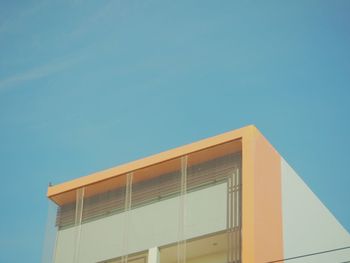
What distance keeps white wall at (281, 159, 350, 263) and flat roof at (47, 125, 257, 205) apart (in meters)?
1.41

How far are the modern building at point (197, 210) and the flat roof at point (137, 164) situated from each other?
0.8 inches

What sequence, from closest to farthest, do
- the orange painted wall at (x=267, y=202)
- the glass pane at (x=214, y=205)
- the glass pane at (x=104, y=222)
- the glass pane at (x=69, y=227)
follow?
the orange painted wall at (x=267, y=202)
the glass pane at (x=214, y=205)
the glass pane at (x=104, y=222)
the glass pane at (x=69, y=227)

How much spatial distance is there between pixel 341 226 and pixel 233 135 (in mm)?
4847

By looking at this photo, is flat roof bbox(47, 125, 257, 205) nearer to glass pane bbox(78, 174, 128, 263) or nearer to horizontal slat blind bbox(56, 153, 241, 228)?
glass pane bbox(78, 174, 128, 263)

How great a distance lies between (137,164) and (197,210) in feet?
5.71

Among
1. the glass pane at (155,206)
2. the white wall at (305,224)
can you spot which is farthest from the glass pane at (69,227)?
the white wall at (305,224)

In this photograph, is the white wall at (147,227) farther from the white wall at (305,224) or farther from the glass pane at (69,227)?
the white wall at (305,224)

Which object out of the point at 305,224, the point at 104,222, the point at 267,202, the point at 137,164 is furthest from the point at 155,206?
the point at 305,224

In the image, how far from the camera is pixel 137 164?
594 inches

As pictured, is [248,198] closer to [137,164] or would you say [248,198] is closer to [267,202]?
[267,202]

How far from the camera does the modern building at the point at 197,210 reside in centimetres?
1348

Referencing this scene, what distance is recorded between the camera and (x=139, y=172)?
49.4 feet

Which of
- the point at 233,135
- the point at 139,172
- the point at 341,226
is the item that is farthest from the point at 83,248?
the point at 341,226

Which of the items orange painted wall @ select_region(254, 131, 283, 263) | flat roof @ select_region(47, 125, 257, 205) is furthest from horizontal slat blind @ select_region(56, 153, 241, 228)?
orange painted wall @ select_region(254, 131, 283, 263)
